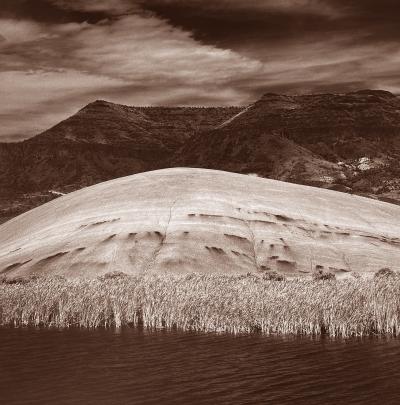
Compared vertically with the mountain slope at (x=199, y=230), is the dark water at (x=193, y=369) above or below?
above

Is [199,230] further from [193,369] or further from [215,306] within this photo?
[193,369]

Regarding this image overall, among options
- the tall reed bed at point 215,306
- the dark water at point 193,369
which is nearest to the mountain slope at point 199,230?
the tall reed bed at point 215,306

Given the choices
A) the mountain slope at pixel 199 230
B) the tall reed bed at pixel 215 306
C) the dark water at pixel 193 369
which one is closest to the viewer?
the dark water at pixel 193 369

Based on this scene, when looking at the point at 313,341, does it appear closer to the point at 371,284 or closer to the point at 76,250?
the point at 371,284

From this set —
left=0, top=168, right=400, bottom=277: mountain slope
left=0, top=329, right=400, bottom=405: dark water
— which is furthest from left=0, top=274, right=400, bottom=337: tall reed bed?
left=0, top=168, right=400, bottom=277: mountain slope

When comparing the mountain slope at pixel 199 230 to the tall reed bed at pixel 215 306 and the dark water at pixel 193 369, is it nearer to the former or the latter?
the tall reed bed at pixel 215 306

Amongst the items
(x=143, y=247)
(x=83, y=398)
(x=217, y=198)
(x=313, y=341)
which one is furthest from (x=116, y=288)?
(x=217, y=198)

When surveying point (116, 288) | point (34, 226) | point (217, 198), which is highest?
point (116, 288)
